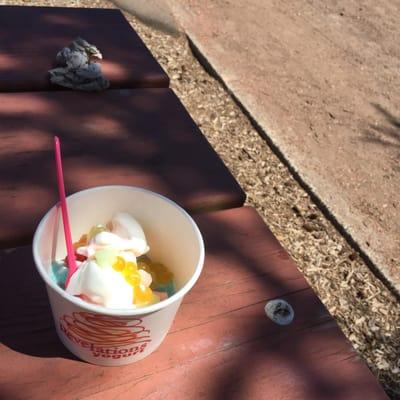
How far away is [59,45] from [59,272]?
1.03 meters

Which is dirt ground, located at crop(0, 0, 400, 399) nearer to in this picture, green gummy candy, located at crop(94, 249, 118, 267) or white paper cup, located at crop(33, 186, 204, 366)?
white paper cup, located at crop(33, 186, 204, 366)

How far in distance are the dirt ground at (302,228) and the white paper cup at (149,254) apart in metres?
0.94

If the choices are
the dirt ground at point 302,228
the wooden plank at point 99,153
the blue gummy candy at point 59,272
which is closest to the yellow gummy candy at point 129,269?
the blue gummy candy at point 59,272

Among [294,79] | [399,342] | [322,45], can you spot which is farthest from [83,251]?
[322,45]

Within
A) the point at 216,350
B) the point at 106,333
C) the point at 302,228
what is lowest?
the point at 302,228

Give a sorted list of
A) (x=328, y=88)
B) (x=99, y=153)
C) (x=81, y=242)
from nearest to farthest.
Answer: (x=81, y=242), (x=99, y=153), (x=328, y=88)

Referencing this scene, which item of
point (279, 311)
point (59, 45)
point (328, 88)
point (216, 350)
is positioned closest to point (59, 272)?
point (216, 350)

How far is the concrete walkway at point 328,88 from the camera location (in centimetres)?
231

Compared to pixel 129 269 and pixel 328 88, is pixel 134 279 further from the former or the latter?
pixel 328 88

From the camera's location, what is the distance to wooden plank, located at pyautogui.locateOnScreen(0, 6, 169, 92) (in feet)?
5.15

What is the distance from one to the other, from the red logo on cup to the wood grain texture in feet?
0.19

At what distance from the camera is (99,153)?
1.36m

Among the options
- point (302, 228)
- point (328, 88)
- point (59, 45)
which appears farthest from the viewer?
point (328, 88)

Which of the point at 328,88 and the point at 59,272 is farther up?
the point at 59,272
